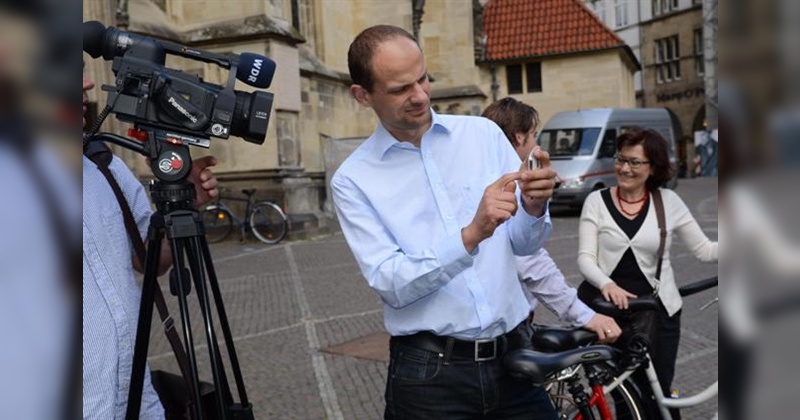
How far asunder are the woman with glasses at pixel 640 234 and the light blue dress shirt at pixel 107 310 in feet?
6.80

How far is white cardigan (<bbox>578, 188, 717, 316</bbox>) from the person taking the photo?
334cm

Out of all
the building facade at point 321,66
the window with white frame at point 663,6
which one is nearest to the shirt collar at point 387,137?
the building facade at point 321,66

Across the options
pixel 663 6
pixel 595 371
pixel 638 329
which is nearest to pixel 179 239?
pixel 595 371

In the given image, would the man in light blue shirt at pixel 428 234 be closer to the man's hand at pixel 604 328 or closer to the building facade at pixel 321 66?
the man's hand at pixel 604 328

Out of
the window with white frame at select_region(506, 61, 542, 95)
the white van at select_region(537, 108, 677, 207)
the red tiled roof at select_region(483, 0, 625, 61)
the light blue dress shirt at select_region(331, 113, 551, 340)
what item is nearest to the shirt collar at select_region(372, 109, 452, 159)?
the light blue dress shirt at select_region(331, 113, 551, 340)

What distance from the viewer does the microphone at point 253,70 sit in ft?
6.48

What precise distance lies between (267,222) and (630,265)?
10.7 metres

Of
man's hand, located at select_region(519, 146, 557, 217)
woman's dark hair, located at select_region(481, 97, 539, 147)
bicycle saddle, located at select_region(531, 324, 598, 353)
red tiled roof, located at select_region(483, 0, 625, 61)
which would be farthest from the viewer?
red tiled roof, located at select_region(483, 0, 625, 61)

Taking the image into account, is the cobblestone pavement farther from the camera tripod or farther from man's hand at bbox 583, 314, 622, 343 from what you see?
the camera tripod

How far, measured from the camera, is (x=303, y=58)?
17469mm

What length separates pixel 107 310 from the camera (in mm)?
1651

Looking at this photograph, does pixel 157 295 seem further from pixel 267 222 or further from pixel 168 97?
pixel 267 222

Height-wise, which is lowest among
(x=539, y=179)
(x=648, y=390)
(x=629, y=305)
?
(x=648, y=390)

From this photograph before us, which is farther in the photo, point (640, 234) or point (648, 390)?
point (640, 234)
